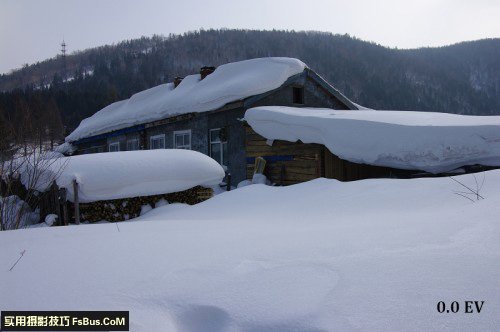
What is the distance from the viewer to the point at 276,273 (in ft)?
8.25

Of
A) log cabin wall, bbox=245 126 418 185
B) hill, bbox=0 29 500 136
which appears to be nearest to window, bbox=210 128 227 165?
log cabin wall, bbox=245 126 418 185

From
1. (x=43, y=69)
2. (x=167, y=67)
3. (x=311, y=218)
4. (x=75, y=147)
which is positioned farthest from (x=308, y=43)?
(x=311, y=218)

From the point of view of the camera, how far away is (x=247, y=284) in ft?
7.75

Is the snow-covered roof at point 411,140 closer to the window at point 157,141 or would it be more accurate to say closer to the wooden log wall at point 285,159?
the wooden log wall at point 285,159

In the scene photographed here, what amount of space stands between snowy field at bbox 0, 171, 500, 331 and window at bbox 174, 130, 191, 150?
12762mm

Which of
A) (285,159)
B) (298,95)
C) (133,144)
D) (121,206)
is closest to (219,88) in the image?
(298,95)

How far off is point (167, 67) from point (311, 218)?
98274mm

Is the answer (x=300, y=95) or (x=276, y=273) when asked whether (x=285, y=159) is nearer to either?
(x=300, y=95)

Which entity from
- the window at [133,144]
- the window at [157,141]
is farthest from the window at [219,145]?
the window at [133,144]

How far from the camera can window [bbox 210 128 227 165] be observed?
15111 millimetres

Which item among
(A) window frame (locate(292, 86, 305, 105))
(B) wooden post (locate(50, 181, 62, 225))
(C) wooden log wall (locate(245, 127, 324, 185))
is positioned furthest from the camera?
(A) window frame (locate(292, 86, 305, 105))

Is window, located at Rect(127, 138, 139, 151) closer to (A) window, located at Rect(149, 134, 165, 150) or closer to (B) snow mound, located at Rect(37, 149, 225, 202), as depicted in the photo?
(A) window, located at Rect(149, 134, 165, 150)

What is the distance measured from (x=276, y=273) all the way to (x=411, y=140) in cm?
716

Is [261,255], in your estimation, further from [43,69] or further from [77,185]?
[43,69]
